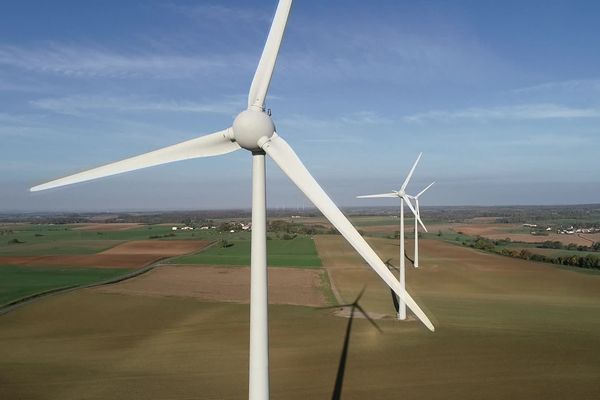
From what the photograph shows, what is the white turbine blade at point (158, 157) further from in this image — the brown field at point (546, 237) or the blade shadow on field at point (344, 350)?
the brown field at point (546, 237)

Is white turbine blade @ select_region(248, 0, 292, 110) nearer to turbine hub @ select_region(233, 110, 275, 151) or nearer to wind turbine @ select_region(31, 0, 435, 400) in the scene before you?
wind turbine @ select_region(31, 0, 435, 400)

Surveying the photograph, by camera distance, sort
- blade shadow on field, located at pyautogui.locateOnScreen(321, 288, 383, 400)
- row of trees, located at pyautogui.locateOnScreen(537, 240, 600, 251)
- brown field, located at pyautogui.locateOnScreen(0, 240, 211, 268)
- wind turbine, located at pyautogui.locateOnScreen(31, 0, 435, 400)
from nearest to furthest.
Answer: wind turbine, located at pyautogui.locateOnScreen(31, 0, 435, 400), blade shadow on field, located at pyautogui.locateOnScreen(321, 288, 383, 400), brown field, located at pyautogui.locateOnScreen(0, 240, 211, 268), row of trees, located at pyautogui.locateOnScreen(537, 240, 600, 251)

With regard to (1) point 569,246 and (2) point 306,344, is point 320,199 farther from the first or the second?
(1) point 569,246

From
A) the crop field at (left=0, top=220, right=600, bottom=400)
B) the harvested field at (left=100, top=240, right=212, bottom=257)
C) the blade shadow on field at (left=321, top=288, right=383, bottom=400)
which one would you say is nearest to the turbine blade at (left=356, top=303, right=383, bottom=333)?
the blade shadow on field at (left=321, top=288, right=383, bottom=400)

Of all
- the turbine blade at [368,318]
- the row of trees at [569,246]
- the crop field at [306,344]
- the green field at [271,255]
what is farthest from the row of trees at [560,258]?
the turbine blade at [368,318]

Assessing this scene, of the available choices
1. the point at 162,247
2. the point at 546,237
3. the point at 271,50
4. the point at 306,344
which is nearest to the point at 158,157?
the point at 271,50

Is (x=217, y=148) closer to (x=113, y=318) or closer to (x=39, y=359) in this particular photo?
(x=39, y=359)
